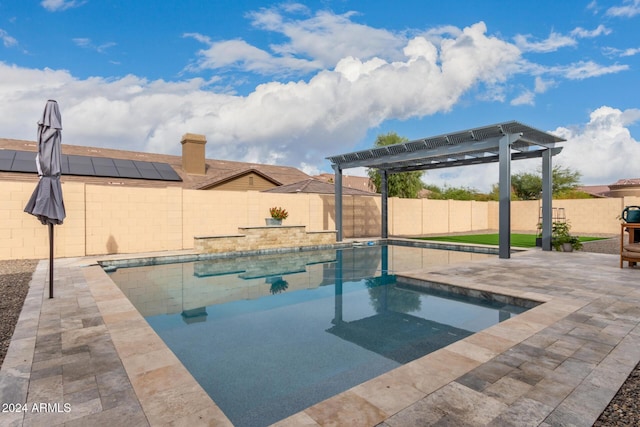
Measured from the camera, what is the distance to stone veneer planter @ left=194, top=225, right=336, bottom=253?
11.6m

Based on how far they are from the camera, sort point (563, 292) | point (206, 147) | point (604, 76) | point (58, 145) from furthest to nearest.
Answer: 1. point (206, 147)
2. point (604, 76)
3. point (563, 292)
4. point (58, 145)

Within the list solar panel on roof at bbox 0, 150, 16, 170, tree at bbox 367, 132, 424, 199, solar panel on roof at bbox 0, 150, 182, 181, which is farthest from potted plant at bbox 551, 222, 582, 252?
solar panel on roof at bbox 0, 150, 16, 170

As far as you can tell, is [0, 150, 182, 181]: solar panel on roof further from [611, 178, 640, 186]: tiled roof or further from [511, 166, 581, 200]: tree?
[611, 178, 640, 186]: tiled roof

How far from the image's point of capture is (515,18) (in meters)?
12.6

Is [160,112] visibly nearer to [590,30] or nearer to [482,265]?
[482,265]

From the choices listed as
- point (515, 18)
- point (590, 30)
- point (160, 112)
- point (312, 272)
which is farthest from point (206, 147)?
point (590, 30)

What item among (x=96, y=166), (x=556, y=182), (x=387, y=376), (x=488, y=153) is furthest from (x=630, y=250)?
(x=556, y=182)

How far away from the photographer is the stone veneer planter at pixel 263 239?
11.6 m

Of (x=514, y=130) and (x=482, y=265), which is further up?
(x=514, y=130)

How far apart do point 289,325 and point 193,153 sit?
19124mm

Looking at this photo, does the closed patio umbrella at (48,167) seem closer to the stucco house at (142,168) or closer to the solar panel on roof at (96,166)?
the stucco house at (142,168)

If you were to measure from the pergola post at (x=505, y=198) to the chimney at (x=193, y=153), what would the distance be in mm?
17519

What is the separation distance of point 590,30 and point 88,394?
1859 cm

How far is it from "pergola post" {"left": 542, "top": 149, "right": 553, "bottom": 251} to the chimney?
1834 centimetres
